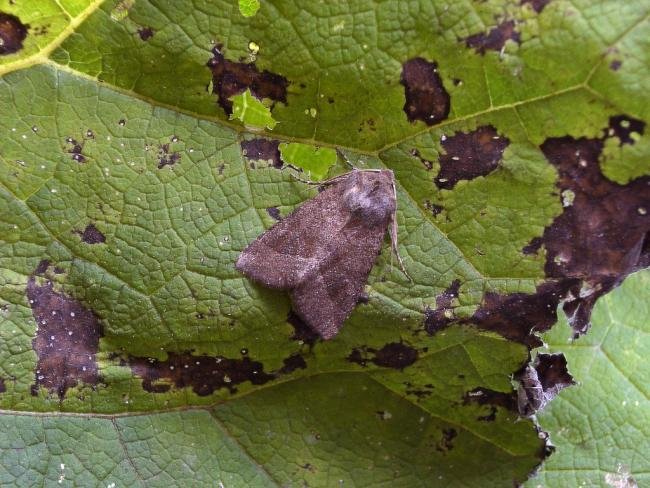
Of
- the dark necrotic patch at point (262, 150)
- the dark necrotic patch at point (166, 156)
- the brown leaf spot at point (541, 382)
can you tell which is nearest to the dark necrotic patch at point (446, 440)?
the brown leaf spot at point (541, 382)

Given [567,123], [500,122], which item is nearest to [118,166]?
[500,122]

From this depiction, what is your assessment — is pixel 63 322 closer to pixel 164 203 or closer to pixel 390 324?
pixel 164 203

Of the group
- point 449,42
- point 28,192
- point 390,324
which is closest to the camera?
point 449,42

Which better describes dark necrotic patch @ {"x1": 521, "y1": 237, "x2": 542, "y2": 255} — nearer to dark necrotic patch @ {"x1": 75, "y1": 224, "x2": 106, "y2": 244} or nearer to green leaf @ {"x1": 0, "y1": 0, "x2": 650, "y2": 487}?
green leaf @ {"x1": 0, "y1": 0, "x2": 650, "y2": 487}

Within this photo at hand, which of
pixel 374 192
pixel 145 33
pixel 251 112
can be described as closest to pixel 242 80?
pixel 251 112

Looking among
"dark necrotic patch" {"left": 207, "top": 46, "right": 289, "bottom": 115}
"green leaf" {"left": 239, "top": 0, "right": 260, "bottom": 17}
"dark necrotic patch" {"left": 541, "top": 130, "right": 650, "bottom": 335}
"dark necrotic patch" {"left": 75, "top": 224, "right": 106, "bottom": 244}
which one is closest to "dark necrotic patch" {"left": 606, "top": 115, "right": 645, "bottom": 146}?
"dark necrotic patch" {"left": 541, "top": 130, "right": 650, "bottom": 335}
